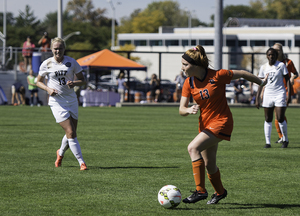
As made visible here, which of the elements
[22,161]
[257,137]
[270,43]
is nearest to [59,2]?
[257,137]

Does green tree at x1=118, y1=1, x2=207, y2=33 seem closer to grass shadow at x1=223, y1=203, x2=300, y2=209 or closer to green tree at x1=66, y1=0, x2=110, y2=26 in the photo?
green tree at x1=66, y1=0, x2=110, y2=26

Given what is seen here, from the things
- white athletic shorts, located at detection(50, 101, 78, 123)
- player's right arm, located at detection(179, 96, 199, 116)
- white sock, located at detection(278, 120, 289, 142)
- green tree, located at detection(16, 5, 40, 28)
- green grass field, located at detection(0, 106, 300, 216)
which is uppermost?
green tree, located at detection(16, 5, 40, 28)

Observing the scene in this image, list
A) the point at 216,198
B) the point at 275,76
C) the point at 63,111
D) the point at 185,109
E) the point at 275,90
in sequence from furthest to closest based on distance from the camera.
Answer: the point at 275,90 < the point at 275,76 < the point at 63,111 < the point at 216,198 < the point at 185,109

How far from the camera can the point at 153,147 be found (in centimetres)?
1090

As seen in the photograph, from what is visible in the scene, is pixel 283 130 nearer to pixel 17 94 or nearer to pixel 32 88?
pixel 32 88

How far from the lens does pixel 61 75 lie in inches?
316

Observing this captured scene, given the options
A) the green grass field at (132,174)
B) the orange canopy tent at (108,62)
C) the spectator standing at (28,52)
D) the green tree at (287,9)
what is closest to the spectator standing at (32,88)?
the spectator standing at (28,52)

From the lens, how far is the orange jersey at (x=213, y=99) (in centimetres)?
564

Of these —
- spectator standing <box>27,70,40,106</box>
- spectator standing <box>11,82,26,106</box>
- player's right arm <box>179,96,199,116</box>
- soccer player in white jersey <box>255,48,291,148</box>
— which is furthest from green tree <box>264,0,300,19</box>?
player's right arm <box>179,96,199,116</box>

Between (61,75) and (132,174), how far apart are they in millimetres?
1946

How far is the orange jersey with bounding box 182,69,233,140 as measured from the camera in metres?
5.64

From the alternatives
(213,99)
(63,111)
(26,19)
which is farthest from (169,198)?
(26,19)

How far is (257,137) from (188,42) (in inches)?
2827

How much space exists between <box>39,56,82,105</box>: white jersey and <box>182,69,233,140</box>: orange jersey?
2861 mm
